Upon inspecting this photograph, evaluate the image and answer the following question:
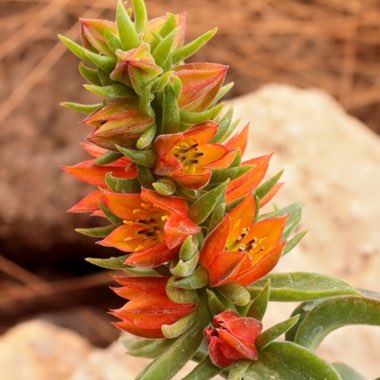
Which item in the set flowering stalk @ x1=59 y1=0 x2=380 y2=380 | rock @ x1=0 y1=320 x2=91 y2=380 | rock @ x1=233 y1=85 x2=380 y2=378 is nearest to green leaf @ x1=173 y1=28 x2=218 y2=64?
flowering stalk @ x1=59 y1=0 x2=380 y2=380

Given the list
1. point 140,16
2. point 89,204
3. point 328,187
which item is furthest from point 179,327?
point 328,187

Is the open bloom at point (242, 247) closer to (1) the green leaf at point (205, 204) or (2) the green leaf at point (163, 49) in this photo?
(1) the green leaf at point (205, 204)

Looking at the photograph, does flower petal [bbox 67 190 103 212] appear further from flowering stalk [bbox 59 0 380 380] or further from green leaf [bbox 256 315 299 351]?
green leaf [bbox 256 315 299 351]

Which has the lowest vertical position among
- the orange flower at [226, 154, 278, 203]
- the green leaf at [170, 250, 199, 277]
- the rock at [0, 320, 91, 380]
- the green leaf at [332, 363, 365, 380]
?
the rock at [0, 320, 91, 380]

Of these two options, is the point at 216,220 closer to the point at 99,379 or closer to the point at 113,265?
the point at 113,265

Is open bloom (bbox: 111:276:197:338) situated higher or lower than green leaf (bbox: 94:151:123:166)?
lower

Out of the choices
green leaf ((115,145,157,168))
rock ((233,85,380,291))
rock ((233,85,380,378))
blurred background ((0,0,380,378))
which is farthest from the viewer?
blurred background ((0,0,380,378))

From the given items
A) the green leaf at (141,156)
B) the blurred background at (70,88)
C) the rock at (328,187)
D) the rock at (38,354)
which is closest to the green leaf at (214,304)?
the green leaf at (141,156)
